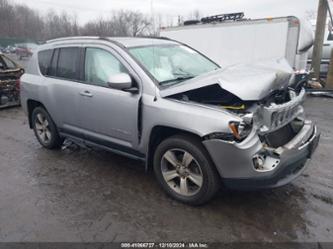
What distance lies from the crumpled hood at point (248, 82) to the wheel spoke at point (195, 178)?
89cm

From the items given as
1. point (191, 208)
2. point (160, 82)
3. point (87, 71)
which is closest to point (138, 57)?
point (160, 82)

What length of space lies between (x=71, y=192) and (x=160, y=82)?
66.8 inches

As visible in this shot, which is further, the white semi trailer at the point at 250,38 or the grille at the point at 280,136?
the white semi trailer at the point at 250,38

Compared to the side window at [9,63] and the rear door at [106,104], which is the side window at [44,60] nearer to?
the rear door at [106,104]

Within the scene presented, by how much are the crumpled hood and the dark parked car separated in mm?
6709

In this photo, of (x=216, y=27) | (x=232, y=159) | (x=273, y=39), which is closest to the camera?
(x=232, y=159)

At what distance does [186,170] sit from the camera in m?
3.21

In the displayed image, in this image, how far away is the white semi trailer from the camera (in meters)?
8.71

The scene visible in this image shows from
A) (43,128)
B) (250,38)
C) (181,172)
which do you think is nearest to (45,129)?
(43,128)

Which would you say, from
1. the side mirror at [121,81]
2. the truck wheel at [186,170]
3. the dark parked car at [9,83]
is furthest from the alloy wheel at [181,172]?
the dark parked car at [9,83]

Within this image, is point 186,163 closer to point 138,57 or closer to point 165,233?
point 165,233

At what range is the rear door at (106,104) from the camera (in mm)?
3504

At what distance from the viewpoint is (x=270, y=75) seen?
306cm

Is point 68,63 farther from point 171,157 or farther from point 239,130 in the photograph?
point 239,130
